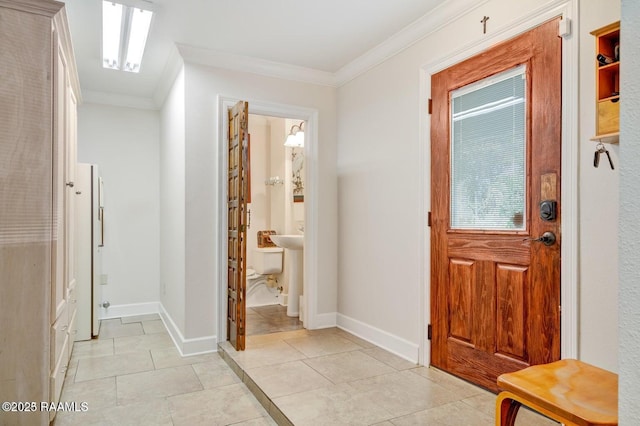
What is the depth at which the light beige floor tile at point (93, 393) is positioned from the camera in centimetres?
253

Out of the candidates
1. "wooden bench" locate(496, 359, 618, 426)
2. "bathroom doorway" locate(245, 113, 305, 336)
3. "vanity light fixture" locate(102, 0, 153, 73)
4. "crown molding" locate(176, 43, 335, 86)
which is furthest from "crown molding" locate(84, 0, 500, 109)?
"wooden bench" locate(496, 359, 618, 426)

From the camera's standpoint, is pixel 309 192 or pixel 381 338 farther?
pixel 309 192

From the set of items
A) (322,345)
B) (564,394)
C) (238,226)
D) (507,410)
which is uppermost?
(238,226)

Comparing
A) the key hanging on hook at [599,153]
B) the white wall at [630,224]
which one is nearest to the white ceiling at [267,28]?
the key hanging on hook at [599,153]

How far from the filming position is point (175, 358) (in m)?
3.31

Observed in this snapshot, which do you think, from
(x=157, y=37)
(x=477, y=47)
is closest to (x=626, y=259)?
(x=477, y=47)

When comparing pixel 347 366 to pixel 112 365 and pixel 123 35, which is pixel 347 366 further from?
pixel 123 35

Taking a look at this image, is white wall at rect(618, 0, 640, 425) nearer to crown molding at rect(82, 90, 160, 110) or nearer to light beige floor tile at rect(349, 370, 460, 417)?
light beige floor tile at rect(349, 370, 460, 417)

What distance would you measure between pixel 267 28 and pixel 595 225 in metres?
2.52

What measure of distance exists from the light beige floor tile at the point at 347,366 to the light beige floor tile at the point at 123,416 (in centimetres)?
103

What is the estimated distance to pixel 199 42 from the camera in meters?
3.31

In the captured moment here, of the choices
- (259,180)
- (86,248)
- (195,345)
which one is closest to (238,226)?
(195,345)

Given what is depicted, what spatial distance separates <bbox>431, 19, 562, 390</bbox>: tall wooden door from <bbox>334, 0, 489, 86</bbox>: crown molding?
338mm

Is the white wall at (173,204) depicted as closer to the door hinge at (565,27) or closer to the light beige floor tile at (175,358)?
the light beige floor tile at (175,358)
